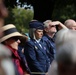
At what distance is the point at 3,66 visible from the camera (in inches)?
73.5

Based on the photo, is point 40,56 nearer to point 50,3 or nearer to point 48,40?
point 48,40

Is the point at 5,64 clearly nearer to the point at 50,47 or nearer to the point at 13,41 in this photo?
the point at 13,41

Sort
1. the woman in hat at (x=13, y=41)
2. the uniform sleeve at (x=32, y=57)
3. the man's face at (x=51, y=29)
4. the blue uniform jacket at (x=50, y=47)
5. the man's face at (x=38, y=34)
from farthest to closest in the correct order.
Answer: the man's face at (x=51, y=29) < the blue uniform jacket at (x=50, y=47) < the man's face at (x=38, y=34) < the uniform sleeve at (x=32, y=57) < the woman in hat at (x=13, y=41)

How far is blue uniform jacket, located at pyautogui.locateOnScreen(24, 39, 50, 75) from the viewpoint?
670 centimetres

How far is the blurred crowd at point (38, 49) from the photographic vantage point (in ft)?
6.28

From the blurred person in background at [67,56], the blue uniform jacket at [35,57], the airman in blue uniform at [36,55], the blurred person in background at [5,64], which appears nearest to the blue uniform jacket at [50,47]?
the airman in blue uniform at [36,55]

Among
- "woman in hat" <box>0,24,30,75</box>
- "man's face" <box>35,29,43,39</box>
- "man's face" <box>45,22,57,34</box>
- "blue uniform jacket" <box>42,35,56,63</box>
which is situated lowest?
"blue uniform jacket" <box>42,35,56,63</box>

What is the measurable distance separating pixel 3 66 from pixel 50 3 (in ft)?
64.3

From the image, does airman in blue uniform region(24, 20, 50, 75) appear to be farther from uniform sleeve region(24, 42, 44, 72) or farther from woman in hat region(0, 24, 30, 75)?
woman in hat region(0, 24, 30, 75)

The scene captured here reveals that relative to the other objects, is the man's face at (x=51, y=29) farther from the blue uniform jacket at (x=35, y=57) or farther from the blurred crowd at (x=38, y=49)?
the blue uniform jacket at (x=35, y=57)

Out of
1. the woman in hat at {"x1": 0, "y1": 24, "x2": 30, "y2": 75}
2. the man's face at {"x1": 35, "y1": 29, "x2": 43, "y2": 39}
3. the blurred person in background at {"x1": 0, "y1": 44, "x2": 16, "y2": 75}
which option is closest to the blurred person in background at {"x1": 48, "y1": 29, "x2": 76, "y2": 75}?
the blurred person in background at {"x1": 0, "y1": 44, "x2": 16, "y2": 75}

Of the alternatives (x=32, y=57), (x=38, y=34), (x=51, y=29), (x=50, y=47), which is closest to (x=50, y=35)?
(x=51, y=29)

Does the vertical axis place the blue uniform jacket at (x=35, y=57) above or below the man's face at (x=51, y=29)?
below

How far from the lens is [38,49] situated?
6785mm
